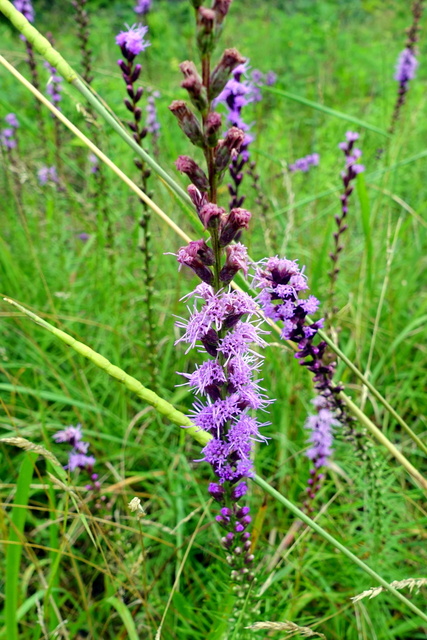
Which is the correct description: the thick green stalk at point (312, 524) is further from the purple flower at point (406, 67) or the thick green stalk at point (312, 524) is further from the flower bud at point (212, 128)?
the purple flower at point (406, 67)

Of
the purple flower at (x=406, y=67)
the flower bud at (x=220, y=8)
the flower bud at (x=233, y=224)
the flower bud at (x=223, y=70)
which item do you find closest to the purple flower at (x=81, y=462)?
the flower bud at (x=233, y=224)

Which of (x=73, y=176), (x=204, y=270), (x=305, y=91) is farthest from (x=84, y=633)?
(x=305, y=91)

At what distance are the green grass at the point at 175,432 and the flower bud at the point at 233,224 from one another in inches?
30.1

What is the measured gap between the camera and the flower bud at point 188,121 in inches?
41.3

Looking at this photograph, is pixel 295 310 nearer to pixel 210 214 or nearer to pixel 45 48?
pixel 210 214

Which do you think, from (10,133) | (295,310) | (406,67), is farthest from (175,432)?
(406,67)

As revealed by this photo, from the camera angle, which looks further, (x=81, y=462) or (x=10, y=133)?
(x=10, y=133)

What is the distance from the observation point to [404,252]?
15.2 ft

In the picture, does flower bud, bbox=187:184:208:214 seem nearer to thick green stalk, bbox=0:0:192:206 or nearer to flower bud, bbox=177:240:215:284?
flower bud, bbox=177:240:215:284

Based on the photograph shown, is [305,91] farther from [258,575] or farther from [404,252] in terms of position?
[258,575]

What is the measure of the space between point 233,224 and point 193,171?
15 centimetres

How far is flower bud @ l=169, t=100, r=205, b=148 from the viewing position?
3.44ft

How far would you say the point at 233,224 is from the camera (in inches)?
44.9

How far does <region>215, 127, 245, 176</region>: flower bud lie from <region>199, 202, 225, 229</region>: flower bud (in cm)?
10
